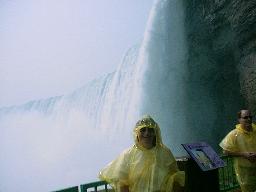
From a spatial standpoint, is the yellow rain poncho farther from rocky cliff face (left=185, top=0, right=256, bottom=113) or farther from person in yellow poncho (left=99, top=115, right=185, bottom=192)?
rocky cliff face (left=185, top=0, right=256, bottom=113)

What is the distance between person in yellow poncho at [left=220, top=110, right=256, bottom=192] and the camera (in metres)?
5.78

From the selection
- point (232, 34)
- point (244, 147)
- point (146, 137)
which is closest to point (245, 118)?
point (244, 147)

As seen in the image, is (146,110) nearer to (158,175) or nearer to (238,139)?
(238,139)

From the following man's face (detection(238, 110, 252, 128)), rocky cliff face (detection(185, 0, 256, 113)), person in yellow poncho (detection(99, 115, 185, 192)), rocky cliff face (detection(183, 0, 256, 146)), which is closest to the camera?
person in yellow poncho (detection(99, 115, 185, 192))

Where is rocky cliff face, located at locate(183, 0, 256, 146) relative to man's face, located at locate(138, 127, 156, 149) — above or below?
above

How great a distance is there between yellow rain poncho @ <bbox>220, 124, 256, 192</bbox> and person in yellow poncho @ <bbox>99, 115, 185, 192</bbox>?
232 cm

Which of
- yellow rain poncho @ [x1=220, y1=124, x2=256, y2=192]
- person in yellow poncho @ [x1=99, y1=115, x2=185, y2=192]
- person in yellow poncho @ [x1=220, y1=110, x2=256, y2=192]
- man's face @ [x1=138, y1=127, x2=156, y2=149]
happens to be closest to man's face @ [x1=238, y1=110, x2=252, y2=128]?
person in yellow poncho @ [x1=220, y1=110, x2=256, y2=192]

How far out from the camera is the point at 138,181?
369 cm

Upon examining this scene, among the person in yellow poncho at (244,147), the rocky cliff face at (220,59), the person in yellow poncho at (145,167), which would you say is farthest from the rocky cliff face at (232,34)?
the person in yellow poncho at (145,167)

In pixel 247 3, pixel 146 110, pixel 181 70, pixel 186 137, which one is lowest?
pixel 186 137

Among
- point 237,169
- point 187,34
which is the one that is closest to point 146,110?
point 187,34

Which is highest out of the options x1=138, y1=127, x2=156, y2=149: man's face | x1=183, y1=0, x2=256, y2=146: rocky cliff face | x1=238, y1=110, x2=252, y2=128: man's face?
x1=183, y1=0, x2=256, y2=146: rocky cliff face

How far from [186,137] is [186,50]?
6.08 metres

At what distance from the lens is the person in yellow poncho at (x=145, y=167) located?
367 cm
